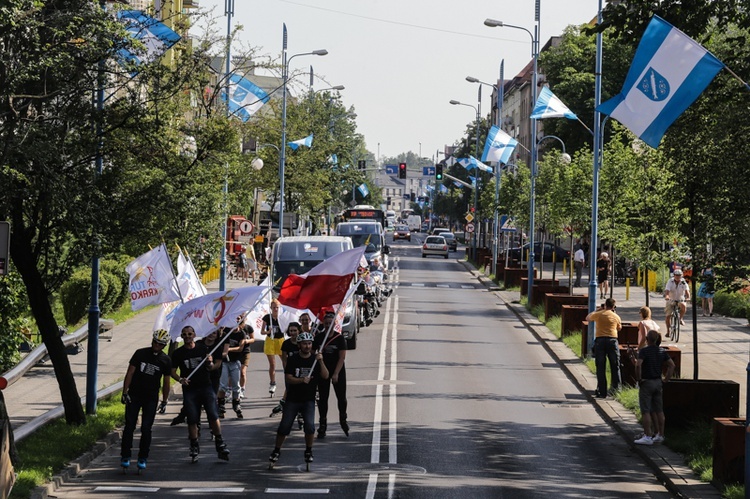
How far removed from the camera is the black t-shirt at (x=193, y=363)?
1608 cm

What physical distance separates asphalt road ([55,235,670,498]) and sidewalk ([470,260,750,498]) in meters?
0.24

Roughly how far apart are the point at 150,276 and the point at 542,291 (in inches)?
997

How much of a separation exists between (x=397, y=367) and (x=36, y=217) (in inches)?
457

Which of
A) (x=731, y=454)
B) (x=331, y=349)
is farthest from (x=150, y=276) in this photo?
(x=731, y=454)

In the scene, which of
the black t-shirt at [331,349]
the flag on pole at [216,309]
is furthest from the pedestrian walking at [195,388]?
the black t-shirt at [331,349]

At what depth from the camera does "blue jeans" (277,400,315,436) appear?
15641 mm

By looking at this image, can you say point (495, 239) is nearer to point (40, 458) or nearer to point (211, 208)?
point (211, 208)

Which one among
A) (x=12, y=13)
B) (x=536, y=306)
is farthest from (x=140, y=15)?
(x=536, y=306)

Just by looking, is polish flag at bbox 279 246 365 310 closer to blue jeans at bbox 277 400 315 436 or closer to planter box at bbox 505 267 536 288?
blue jeans at bbox 277 400 315 436

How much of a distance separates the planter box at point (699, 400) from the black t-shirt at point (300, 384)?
5.48 m

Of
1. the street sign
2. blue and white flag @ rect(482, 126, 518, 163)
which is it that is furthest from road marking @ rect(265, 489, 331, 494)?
blue and white flag @ rect(482, 126, 518, 163)

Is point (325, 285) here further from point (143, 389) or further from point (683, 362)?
point (683, 362)

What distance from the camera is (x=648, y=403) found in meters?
17.9

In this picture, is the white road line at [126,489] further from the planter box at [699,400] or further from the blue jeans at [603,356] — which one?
the blue jeans at [603,356]
